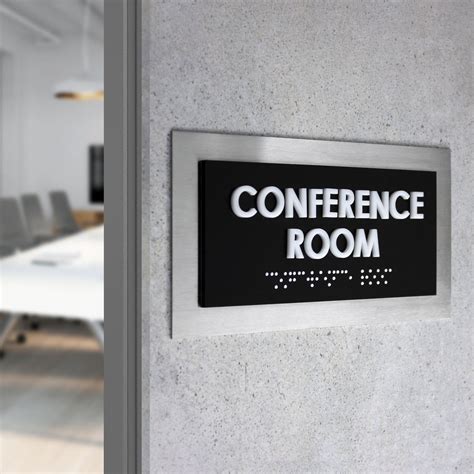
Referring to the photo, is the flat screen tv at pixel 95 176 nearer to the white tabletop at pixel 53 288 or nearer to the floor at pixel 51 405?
the floor at pixel 51 405

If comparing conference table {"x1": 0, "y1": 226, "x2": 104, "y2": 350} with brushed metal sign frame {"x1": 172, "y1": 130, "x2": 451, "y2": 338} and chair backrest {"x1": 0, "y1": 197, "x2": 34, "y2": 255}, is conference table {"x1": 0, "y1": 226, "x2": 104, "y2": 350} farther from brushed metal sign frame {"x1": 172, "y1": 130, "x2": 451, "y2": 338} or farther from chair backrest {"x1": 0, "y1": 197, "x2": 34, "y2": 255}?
chair backrest {"x1": 0, "y1": 197, "x2": 34, "y2": 255}

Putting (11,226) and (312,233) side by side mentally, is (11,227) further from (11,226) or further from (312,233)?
(312,233)

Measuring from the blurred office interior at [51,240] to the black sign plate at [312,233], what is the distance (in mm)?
1676

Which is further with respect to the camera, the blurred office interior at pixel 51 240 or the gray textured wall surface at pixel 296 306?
the blurred office interior at pixel 51 240

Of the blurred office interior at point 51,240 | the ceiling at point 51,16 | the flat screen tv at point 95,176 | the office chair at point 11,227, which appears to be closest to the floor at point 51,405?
the blurred office interior at point 51,240

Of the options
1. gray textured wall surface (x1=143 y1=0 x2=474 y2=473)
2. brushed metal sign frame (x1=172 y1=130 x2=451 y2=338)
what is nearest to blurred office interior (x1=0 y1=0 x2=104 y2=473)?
gray textured wall surface (x1=143 y1=0 x2=474 y2=473)

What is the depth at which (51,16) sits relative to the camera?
573cm

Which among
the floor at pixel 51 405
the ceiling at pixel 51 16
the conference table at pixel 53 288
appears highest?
the ceiling at pixel 51 16

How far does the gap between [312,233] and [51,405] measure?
234 centimetres

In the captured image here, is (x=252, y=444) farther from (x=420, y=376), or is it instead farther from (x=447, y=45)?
(x=447, y=45)

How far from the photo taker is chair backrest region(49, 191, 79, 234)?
232 inches

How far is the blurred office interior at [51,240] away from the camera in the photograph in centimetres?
270

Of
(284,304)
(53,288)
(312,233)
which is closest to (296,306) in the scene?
(284,304)

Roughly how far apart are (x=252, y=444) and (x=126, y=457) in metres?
0.21
